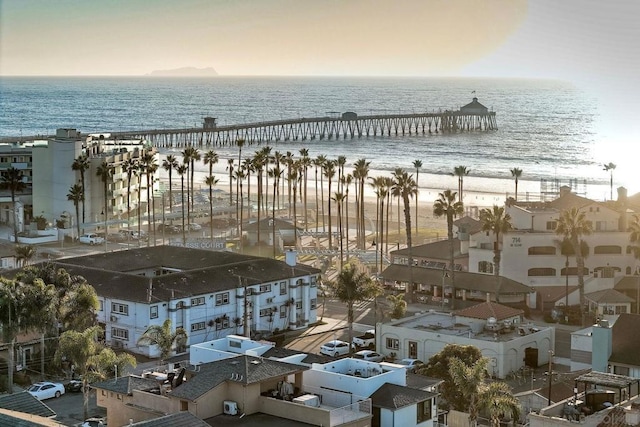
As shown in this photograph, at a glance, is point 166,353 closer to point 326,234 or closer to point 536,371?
point 536,371

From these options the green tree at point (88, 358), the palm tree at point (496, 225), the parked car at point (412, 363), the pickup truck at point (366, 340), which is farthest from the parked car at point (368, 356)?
the palm tree at point (496, 225)

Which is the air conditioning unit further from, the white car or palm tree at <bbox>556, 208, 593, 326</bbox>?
palm tree at <bbox>556, 208, 593, 326</bbox>

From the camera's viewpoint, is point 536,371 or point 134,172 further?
point 134,172

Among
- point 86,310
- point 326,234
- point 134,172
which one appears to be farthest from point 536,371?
point 134,172

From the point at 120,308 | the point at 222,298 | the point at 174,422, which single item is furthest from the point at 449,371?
the point at 120,308

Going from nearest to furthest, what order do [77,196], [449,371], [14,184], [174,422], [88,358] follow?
1. [174,422]
2. [449,371]
3. [88,358]
4. [77,196]
5. [14,184]

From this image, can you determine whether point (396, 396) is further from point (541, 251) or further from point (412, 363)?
point (541, 251)

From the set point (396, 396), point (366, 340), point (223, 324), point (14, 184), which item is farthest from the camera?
point (14, 184)
